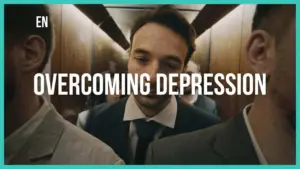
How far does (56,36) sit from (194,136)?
3.15ft

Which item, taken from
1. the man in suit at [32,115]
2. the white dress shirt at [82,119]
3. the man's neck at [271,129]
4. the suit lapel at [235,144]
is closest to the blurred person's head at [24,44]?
the man in suit at [32,115]

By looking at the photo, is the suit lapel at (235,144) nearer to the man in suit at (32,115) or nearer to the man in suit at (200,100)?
the man in suit at (200,100)

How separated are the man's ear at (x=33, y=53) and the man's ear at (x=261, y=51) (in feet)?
3.76

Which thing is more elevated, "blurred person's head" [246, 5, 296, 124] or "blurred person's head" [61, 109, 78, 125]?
"blurred person's head" [246, 5, 296, 124]

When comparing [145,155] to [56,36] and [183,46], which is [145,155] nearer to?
[183,46]

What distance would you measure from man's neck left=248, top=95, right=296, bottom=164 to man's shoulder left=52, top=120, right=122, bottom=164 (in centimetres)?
79

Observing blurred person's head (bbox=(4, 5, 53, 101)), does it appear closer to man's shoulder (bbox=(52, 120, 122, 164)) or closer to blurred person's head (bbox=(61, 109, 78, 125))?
blurred person's head (bbox=(61, 109, 78, 125))

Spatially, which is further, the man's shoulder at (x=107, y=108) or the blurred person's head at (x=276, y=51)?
the man's shoulder at (x=107, y=108)

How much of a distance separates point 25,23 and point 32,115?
0.52 metres

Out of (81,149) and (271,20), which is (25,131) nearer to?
(81,149)

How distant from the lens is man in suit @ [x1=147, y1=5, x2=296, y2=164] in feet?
8.36

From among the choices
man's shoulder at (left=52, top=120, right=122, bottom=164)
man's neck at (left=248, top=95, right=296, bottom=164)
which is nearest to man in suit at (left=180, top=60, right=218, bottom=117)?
man's neck at (left=248, top=95, right=296, bottom=164)

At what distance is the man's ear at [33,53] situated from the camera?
2.62 m

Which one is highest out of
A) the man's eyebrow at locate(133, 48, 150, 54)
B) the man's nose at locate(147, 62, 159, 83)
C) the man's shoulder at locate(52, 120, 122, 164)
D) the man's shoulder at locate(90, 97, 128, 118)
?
the man's eyebrow at locate(133, 48, 150, 54)
